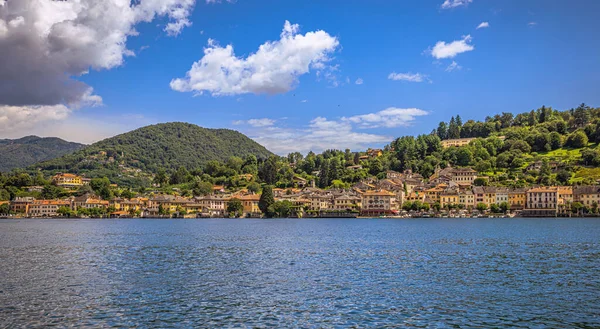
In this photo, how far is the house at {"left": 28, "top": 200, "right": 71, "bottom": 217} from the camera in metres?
151

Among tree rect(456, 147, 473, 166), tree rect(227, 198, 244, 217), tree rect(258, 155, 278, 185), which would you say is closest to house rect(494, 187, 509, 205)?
tree rect(456, 147, 473, 166)

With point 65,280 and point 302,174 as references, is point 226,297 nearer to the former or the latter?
point 65,280

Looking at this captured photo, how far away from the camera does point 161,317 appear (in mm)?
19938

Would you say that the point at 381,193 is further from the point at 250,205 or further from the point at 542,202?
the point at 542,202

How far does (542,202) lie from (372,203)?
128ft

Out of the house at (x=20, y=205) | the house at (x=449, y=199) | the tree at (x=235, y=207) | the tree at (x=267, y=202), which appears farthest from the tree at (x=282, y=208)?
the house at (x=20, y=205)

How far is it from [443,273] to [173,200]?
134 m

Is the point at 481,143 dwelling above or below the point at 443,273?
above

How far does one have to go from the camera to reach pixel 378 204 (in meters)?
136

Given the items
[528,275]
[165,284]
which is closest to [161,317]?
[165,284]

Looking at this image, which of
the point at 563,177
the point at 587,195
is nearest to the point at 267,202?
the point at 587,195

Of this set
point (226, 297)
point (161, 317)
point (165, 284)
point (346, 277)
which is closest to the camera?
point (161, 317)

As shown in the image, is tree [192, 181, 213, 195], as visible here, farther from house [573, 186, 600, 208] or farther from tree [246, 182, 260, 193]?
house [573, 186, 600, 208]

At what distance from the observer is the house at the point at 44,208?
15075 centimetres
